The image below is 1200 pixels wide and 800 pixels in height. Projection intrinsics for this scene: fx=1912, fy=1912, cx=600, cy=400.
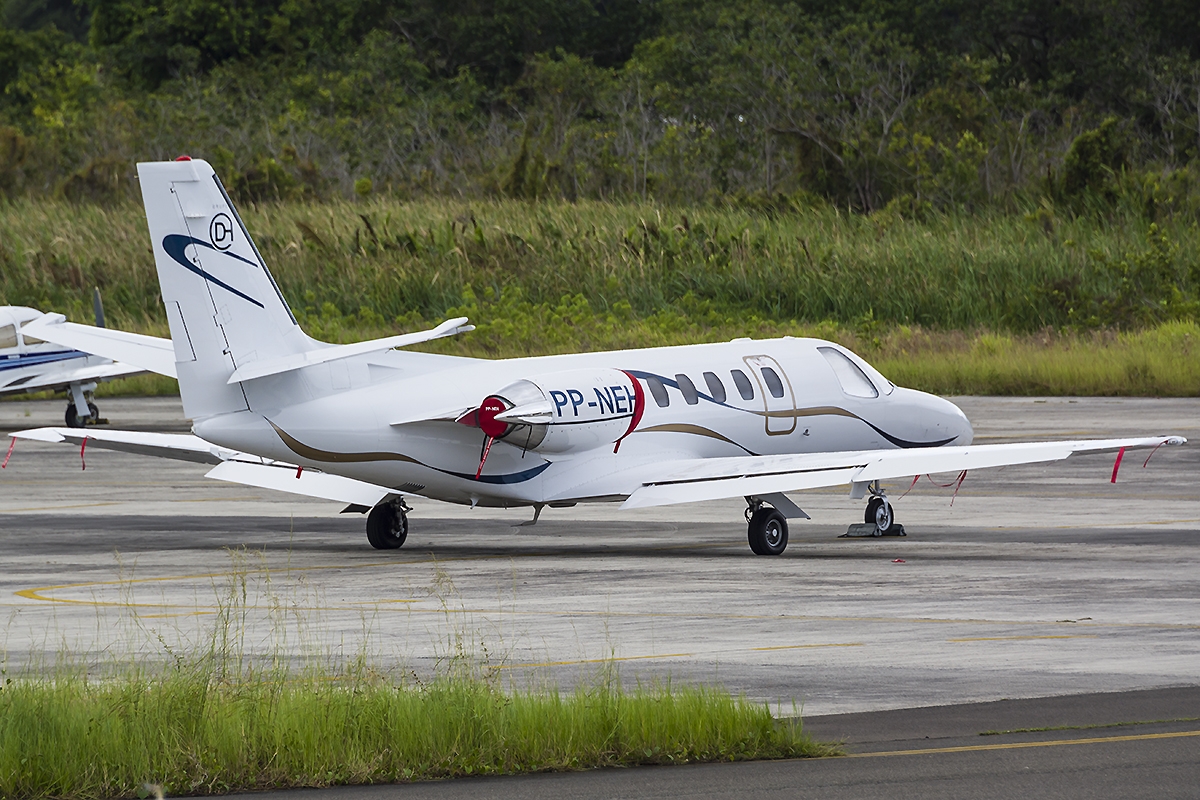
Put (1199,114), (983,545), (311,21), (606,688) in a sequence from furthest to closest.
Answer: (311,21), (1199,114), (983,545), (606,688)

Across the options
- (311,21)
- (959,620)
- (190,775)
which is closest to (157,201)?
(959,620)

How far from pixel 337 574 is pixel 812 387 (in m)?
6.86

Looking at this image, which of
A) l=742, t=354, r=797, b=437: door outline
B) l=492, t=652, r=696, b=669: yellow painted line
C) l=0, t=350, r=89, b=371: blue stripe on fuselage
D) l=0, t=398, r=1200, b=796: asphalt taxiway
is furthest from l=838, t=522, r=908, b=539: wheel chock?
l=0, t=350, r=89, b=371: blue stripe on fuselage

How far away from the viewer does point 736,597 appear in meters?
17.5

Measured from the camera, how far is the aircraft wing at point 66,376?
3934 centimetres

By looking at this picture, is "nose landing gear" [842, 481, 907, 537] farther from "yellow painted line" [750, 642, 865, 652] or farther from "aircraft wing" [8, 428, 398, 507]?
"yellow painted line" [750, 642, 865, 652]

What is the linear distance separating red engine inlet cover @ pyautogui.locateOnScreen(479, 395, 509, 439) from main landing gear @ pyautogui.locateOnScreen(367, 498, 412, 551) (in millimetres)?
2353

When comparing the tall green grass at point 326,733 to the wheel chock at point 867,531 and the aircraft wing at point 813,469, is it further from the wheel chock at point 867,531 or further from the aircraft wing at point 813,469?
the wheel chock at point 867,531

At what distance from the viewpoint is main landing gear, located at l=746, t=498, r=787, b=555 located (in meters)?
20.9

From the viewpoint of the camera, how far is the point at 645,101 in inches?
2827

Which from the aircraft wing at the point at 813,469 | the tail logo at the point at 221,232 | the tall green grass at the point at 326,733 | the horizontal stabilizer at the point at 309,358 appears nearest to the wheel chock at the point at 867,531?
the aircraft wing at the point at 813,469

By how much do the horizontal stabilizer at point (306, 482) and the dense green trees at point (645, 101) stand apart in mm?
37535

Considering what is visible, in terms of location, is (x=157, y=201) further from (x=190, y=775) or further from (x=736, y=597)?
(x=190, y=775)

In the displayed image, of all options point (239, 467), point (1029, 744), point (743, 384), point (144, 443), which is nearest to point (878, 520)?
point (743, 384)
